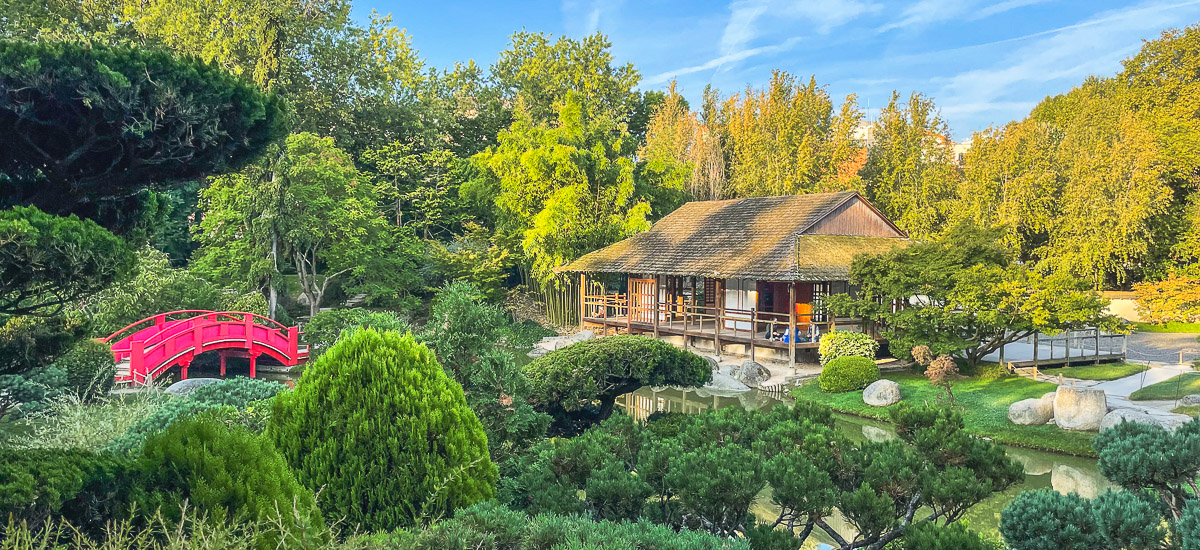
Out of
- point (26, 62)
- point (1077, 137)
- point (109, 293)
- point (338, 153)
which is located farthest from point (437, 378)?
point (1077, 137)

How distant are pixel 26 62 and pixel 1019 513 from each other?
6824 millimetres

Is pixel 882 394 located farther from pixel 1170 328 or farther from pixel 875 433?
pixel 1170 328

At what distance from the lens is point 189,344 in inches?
638

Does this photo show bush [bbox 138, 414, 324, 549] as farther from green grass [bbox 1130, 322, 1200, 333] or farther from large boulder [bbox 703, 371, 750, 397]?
green grass [bbox 1130, 322, 1200, 333]

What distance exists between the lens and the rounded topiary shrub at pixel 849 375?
15633 mm

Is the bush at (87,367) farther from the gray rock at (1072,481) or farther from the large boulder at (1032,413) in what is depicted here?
the large boulder at (1032,413)

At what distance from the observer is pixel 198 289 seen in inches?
770

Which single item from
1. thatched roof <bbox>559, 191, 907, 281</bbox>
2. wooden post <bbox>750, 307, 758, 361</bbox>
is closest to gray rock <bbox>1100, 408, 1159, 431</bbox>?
thatched roof <bbox>559, 191, 907, 281</bbox>

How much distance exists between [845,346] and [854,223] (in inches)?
216

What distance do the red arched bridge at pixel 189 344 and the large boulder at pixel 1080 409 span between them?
16628 mm

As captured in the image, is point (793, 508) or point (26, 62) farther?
point (793, 508)

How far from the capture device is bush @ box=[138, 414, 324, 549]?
13.3 feet

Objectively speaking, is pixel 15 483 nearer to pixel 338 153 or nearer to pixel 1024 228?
pixel 338 153

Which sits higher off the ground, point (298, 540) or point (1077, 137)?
point (1077, 137)
